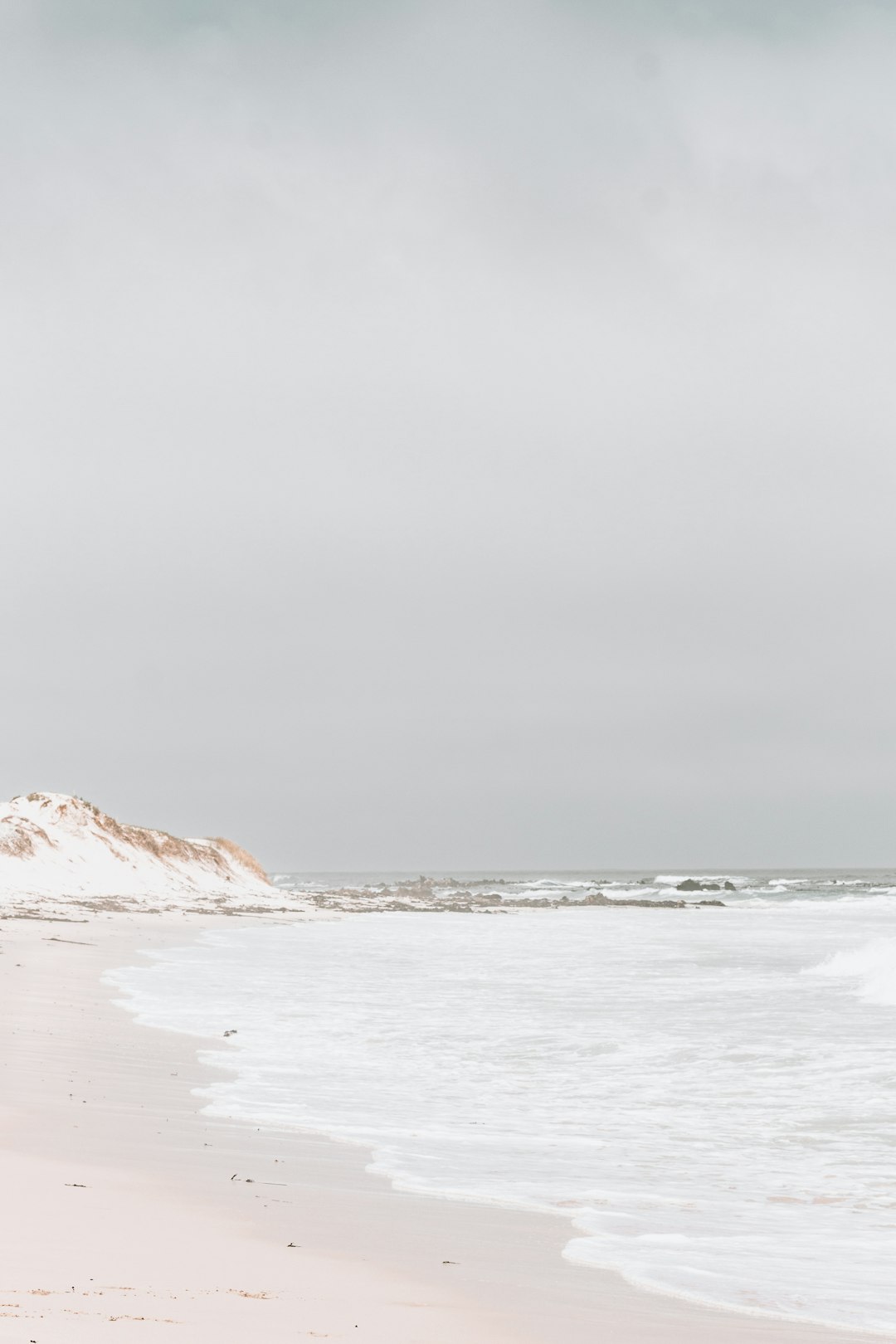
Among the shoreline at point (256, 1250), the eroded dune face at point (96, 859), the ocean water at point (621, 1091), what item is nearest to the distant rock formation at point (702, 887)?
the eroded dune face at point (96, 859)

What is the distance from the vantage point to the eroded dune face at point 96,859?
1794 inches

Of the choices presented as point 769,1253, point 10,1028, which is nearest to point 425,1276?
point 769,1253

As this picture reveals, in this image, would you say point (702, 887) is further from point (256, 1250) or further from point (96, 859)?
point (256, 1250)

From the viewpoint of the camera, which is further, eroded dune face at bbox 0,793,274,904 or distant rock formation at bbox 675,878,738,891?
distant rock formation at bbox 675,878,738,891

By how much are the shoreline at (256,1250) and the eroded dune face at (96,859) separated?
33.5m

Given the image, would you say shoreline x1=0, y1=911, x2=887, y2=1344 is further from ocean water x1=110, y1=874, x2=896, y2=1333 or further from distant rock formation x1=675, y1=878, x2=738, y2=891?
distant rock formation x1=675, y1=878, x2=738, y2=891

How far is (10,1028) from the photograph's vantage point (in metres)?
12.0

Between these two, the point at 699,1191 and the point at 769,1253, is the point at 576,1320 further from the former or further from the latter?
the point at 699,1191

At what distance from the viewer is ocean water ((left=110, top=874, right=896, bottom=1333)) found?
5.87 m

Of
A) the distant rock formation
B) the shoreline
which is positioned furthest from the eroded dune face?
the distant rock formation

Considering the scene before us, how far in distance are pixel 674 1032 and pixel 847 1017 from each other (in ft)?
Result: 9.12

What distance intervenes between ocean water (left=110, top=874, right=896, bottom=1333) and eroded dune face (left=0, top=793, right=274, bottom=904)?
2357 centimetres

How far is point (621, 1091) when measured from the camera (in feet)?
33.2

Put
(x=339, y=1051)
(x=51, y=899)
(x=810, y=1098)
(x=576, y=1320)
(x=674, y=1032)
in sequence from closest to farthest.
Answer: (x=576, y=1320)
(x=810, y=1098)
(x=339, y=1051)
(x=674, y=1032)
(x=51, y=899)
